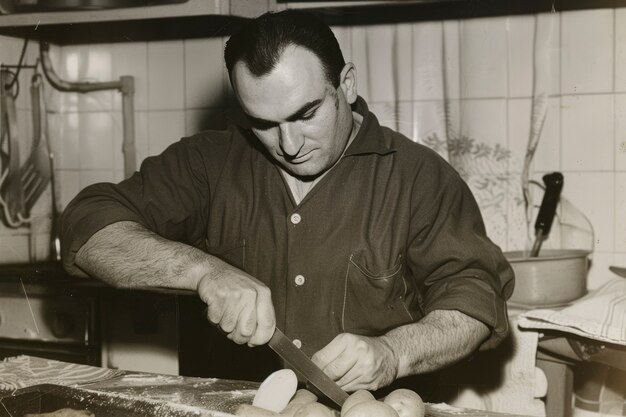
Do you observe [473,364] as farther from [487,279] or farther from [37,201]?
[37,201]

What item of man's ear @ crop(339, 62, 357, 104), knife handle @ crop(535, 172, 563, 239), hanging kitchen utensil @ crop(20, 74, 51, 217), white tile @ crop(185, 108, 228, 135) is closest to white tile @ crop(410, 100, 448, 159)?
knife handle @ crop(535, 172, 563, 239)

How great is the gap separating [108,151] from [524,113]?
1.72m

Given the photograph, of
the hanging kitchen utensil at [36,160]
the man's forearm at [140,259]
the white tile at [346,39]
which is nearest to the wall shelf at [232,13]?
the white tile at [346,39]

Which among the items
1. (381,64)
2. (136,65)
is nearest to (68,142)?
(136,65)

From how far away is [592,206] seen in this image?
2.35m

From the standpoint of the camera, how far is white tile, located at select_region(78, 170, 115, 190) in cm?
298

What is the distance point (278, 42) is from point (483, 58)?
1.21 metres

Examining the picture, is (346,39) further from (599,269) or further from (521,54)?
(599,269)

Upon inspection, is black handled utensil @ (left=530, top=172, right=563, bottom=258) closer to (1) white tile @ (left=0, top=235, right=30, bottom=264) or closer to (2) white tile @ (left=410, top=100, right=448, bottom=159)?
(2) white tile @ (left=410, top=100, right=448, bottom=159)

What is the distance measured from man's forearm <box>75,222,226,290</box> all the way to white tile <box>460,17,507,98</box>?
139 centimetres

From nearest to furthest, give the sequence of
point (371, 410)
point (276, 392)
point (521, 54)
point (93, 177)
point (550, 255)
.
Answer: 1. point (371, 410)
2. point (276, 392)
3. point (550, 255)
4. point (521, 54)
5. point (93, 177)

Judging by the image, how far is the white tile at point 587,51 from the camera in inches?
90.0

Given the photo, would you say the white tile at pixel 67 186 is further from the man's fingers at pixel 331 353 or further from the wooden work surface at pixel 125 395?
the man's fingers at pixel 331 353

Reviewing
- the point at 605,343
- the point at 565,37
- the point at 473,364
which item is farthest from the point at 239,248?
the point at 565,37
